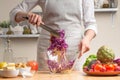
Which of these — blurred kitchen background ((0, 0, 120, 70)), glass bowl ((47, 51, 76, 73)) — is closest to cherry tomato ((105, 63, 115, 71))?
glass bowl ((47, 51, 76, 73))

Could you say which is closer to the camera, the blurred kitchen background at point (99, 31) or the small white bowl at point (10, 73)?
the small white bowl at point (10, 73)

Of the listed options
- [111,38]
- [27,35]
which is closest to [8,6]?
[27,35]

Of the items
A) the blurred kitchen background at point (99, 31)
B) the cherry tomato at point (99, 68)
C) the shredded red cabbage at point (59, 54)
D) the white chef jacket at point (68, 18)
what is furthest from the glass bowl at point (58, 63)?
the blurred kitchen background at point (99, 31)

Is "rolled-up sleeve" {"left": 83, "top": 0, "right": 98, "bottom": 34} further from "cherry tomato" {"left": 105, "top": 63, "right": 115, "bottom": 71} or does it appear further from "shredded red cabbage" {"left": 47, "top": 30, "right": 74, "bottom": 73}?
"cherry tomato" {"left": 105, "top": 63, "right": 115, "bottom": 71}

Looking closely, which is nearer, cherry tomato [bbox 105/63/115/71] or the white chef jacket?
cherry tomato [bbox 105/63/115/71]

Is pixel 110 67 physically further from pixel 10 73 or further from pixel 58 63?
pixel 10 73

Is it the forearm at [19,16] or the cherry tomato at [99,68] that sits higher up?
the forearm at [19,16]

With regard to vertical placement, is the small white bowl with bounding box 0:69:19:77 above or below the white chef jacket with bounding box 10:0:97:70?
below

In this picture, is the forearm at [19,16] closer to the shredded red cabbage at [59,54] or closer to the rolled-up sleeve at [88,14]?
the shredded red cabbage at [59,54]

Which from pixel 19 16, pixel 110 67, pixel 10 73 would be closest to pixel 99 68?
pixel 110 67

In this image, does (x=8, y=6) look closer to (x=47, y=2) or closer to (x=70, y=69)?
(x=47, y=2)

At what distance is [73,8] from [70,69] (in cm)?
52

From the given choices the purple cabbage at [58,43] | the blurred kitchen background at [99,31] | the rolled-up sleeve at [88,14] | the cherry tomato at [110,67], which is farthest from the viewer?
the blurred kitchen background at [99,31]

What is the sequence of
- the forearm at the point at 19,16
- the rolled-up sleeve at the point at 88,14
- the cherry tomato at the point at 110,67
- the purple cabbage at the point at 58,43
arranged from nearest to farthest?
the cherry tomato at the point at 110,67 < the purple cabbage at the point at 58,43 < the forearm at the point at 19,16 < the rolled-up sleeve at the point at 88,14
